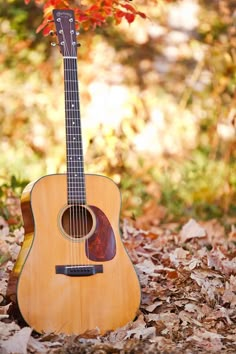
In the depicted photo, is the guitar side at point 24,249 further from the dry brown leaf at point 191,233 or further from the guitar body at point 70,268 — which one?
the dry brown leaf at point 191,233

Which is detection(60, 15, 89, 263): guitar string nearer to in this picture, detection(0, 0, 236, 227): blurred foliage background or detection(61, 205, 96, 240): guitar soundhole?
detection(61, 205, 96, 240): guitar soundhole

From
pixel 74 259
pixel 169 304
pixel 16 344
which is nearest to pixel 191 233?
pixel 169 304

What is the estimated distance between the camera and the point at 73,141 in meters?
3.79

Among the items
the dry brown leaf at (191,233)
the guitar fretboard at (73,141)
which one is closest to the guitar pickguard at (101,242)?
the guitar fretboard at (73,141)

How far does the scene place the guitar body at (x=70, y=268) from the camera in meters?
3.47

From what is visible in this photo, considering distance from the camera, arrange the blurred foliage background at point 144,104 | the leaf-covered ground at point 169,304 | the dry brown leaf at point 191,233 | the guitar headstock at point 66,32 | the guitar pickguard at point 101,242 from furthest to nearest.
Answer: the blurred foliage background at point 144,104 → the dry brown leaf at point 191,233 → the guitar headstock at point 66,32 → the guitar pickguard at point 101,242 → the leaf-covered ground at point 169,304

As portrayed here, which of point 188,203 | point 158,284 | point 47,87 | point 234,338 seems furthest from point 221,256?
point 47,87

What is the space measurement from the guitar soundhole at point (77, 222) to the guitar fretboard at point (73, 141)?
1.5 inches

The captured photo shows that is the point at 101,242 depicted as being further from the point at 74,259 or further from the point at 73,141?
the point at 73,141

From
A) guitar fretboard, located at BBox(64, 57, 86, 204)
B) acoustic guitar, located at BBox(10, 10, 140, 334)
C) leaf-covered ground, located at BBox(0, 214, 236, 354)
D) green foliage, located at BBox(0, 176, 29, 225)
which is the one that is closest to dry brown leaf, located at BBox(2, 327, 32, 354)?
leaf-covered ground, located at BBox(0, 214, 236, 354)

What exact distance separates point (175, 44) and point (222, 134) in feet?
3.73

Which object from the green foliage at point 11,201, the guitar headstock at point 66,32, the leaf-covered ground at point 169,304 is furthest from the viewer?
the green foliage at point 11,201

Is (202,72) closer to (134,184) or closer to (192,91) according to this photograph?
(192,91)

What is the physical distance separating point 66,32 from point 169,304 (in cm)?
141
